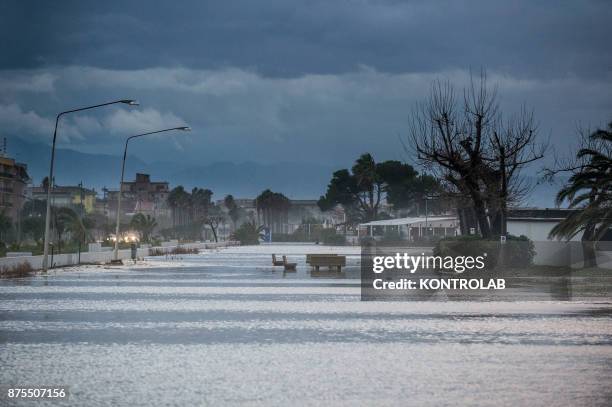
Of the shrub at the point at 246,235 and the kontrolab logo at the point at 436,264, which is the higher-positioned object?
the shrub at the point at 246,235

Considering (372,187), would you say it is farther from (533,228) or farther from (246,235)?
(533,228)

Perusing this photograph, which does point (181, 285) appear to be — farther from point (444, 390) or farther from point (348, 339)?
point (444, 390)

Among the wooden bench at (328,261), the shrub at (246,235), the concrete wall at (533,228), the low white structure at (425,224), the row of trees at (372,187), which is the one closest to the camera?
the wooden bench at (328,261)

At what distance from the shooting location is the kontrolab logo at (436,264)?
38281 millimetres

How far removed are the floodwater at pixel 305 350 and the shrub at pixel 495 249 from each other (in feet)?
41.1

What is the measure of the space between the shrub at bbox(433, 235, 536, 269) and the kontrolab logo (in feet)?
0.89

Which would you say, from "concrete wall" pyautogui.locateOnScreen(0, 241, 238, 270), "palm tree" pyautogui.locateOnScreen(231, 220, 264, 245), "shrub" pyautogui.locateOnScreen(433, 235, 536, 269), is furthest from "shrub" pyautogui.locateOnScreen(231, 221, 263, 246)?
"shrub" pyautogui.locateOnScreen(433, 235, 536, 269)

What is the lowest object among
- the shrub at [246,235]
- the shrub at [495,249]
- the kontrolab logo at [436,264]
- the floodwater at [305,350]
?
the floodwater at [305,350]

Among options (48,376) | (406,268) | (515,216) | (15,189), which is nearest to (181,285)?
(406,268)

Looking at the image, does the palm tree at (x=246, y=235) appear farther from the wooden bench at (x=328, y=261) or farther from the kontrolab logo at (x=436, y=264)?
the wooden bench at (x=328, y=261)

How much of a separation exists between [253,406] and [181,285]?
22.4 m

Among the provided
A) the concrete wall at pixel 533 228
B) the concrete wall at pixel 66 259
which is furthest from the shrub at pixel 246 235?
the concrete wall at pixel 533 228

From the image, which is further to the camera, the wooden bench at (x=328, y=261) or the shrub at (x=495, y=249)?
the wooden bench at (x=328, y=261)

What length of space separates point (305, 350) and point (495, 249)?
24.6 metres
